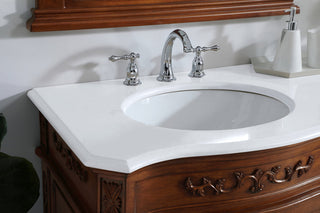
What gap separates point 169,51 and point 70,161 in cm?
44

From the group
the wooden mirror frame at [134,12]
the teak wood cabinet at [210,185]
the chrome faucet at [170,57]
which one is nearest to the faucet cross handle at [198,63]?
the chrome faucet at [170,57]

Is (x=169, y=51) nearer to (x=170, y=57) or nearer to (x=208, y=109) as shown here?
(x=170, y=57)

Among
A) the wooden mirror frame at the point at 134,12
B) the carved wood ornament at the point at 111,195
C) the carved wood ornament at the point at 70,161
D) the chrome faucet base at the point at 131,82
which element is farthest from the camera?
the chrome faucet base at the point at 131,82

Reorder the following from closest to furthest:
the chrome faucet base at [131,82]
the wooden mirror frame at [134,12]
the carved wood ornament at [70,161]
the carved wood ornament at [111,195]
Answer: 1. the carved wood ornament at [111,195]
2. the carved wood ornament at [70,161]
3. the wooden mirror frame at [134,12]
4. the chrome faucet base at [131,82]

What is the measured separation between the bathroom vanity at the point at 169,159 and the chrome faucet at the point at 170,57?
0.11 m

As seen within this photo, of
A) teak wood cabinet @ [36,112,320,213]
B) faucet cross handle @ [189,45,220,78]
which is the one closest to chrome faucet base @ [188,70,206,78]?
faucet cross handle @ [189,45,220,78]

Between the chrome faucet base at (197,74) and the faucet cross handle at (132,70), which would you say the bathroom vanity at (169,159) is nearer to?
the faucet cross handle at (132,70)

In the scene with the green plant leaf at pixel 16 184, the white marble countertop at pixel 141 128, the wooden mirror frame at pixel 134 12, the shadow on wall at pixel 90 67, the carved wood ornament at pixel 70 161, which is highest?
the wooden mirror frame at pixel 134 12

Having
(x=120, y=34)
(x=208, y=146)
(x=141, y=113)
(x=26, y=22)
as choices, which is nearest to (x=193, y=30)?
(x=120, y=34)

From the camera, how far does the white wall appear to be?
4.28 feet

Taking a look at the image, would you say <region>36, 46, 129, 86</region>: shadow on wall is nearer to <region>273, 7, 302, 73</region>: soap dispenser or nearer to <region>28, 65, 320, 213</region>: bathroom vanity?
<region>28, 65, 320, 213</region>: bathroom vanity

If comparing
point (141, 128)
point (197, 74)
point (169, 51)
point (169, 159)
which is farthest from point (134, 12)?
point (169, 159)

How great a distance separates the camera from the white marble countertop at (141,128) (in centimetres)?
97

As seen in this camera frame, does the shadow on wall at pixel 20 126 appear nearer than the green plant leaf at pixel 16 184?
No
